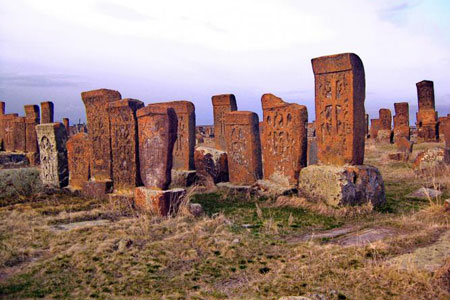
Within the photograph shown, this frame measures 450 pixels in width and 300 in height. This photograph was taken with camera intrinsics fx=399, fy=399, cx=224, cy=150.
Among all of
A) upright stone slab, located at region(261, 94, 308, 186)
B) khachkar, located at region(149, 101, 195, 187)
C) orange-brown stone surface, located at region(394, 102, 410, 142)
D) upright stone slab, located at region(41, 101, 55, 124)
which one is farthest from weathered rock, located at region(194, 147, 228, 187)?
orange-brown stone surface, located at region(394, 102, 410, 142)

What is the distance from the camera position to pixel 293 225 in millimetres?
5316

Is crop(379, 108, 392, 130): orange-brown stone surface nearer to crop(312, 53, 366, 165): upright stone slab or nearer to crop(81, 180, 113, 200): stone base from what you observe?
crop(312, 53, 366, 165): upright stone slab

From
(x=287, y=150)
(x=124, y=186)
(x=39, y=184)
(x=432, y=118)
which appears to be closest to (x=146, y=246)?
(x=124, y=186)

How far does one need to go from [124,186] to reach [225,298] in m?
4.07

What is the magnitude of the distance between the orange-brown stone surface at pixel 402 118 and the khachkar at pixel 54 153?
1509 cm

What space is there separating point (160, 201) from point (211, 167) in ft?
9.93

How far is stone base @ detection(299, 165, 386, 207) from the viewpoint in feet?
19.6

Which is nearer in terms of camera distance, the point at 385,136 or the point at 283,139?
the point at 283,139

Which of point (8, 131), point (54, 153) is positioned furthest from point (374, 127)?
point (54, 153)

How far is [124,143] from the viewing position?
21.5 ft

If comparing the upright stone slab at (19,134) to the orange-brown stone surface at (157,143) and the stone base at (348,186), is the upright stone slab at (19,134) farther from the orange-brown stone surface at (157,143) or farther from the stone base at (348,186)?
the stone base at (348,186)

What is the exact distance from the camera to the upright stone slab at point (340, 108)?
6.25 metres

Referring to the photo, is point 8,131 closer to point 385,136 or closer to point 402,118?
point 385,136

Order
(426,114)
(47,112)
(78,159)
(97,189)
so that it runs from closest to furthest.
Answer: (97,189), (78,159), (47,112), (426,114)
